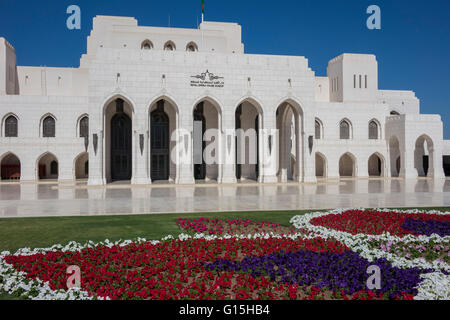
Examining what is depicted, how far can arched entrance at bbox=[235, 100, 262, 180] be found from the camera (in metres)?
30.7

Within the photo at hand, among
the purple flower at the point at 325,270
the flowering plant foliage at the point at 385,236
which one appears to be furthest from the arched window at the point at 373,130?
the purple flower at the point at 325,270

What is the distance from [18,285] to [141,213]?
6467 mm

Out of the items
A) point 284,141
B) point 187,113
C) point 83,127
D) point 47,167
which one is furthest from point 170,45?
point 47,167

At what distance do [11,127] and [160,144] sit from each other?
13.5 m

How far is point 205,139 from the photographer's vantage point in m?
30.8

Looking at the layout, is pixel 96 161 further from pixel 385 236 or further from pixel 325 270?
pixel 325 270

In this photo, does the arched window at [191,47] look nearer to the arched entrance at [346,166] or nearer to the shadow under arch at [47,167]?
the shadow under arch at [47,167]

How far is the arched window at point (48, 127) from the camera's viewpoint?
3259 cm

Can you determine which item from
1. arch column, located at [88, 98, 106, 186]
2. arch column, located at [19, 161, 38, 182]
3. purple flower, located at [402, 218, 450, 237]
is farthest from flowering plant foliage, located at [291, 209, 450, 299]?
arch column, located at [19, 161, 38, 182]

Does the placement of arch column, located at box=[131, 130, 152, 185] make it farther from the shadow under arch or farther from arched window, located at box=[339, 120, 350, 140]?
arched window, located at box=[339, 120, 350, 140]

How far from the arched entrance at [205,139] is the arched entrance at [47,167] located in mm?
14903
